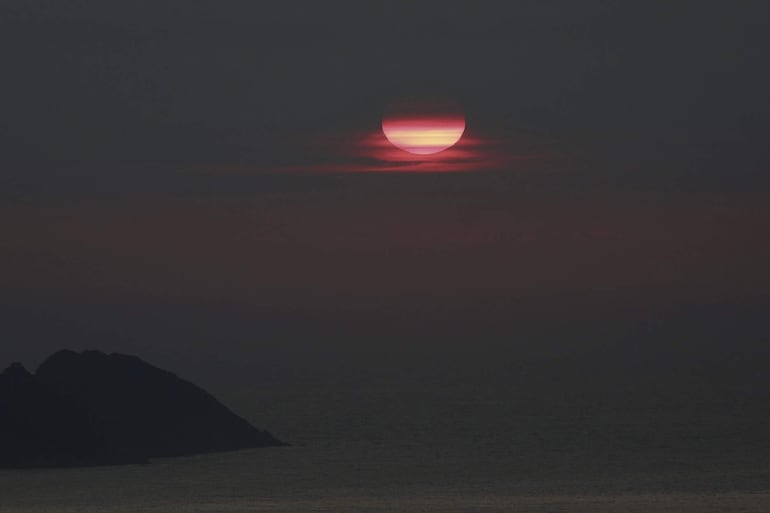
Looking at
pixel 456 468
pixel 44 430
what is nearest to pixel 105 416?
pixel 44 430

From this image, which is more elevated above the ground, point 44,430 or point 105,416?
point 105,416

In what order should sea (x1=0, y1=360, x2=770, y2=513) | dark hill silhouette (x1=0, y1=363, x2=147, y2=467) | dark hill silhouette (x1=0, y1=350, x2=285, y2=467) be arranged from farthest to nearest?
dark hill silhouette (x1=0, y1=350, x2=285, y2=467) → dark hill silhouette (x1=0, y1=363, x2=147, y2=467) → sea (x1=0, y1=360, x2=770, y2=513)

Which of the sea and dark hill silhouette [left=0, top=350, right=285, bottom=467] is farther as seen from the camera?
dark hill silhouette [left=0, top=350, right=285, bottom=467]

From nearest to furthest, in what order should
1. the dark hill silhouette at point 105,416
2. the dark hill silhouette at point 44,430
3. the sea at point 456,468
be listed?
the sea at point 456,468, the dark hill silhouette at point 44,430, the dark hill silhouette at point 105,416

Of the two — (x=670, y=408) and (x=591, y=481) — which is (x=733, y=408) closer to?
(x=670, y=408)

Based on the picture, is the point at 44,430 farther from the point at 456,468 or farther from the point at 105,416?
the point at 456,468
